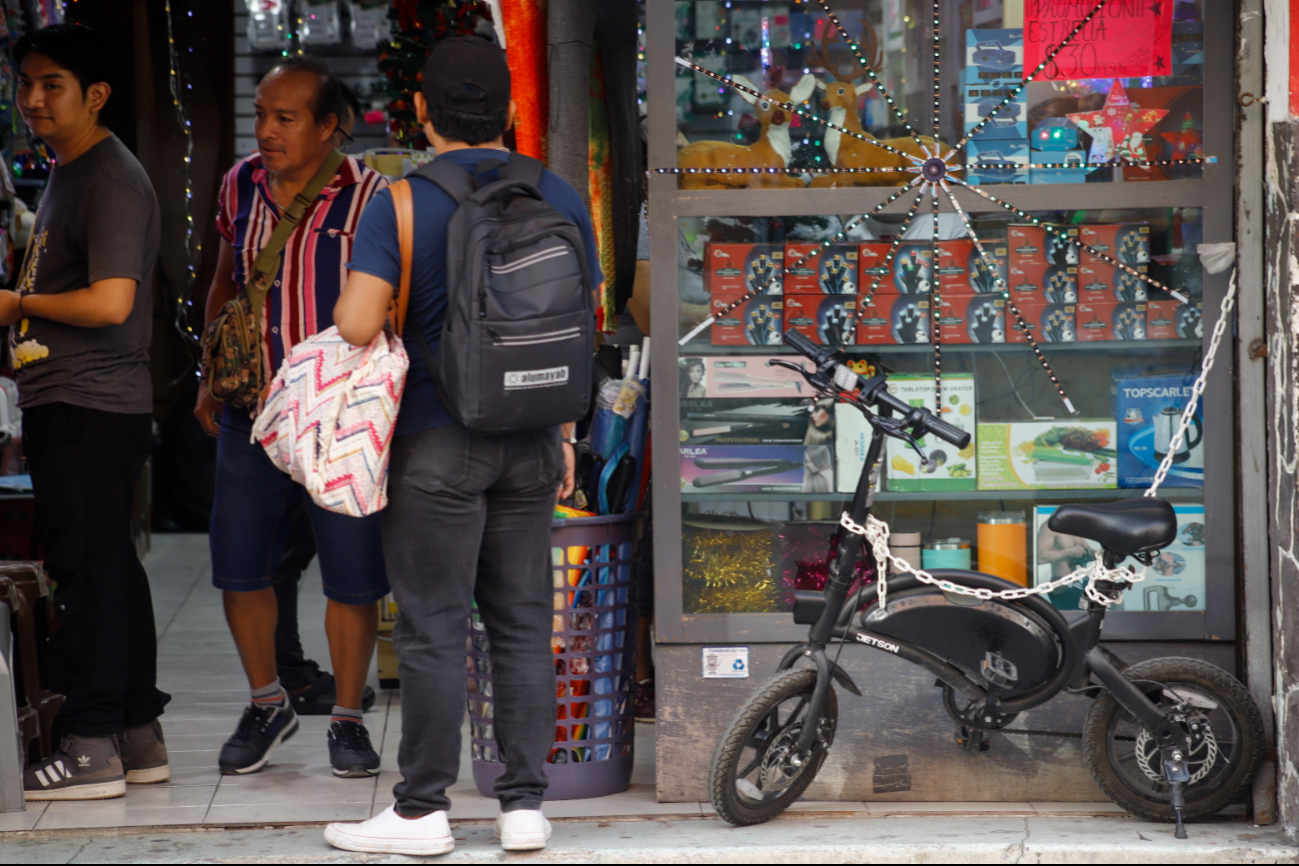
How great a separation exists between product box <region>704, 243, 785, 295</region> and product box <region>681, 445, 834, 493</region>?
431 millimetres

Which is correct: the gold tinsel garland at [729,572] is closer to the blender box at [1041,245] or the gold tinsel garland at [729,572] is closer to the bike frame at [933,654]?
the bike frame at [933,654]

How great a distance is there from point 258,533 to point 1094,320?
7.83ft

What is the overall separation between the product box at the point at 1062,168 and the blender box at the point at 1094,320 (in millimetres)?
326

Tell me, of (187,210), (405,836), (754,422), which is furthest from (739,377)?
(187,210)

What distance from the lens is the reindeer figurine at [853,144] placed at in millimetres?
3586

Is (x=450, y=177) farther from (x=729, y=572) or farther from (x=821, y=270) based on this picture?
(x=729, y=572)

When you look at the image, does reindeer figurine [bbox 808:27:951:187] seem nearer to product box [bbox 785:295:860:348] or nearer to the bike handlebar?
product box [bbox 785:295:860:348]

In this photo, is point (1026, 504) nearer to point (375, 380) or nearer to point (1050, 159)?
point (1050, 159)

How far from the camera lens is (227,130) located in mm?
8484

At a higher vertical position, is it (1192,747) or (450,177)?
(450,177)

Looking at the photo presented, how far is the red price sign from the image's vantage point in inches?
140

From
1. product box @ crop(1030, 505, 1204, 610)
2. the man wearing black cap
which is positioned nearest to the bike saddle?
product box @ crop(1030, 505, 1204, 610)

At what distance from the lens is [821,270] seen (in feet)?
12.0

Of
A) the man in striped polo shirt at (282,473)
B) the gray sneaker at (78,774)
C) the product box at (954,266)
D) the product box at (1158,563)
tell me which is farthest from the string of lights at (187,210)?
the product box at (1158,563)
